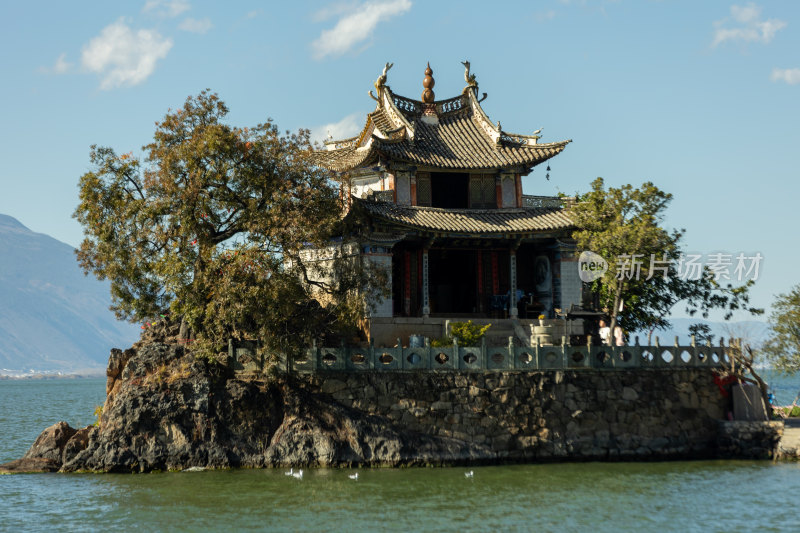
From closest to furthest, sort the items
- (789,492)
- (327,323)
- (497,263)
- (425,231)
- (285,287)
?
(789,492)
(285,287)
(327,323)
(425,231)
(497,263)

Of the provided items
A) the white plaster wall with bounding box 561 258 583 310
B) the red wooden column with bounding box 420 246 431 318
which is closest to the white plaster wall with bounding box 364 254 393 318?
the red wooden column with bounding box 420 246 431 318

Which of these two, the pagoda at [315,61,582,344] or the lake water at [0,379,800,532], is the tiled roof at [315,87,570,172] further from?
the lake water at [0,379,800,532]

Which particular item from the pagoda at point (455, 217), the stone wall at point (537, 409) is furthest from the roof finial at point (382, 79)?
the stone wall at point (537, 409)

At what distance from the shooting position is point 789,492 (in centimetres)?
2292

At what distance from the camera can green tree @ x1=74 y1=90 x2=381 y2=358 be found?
Result: 25172mm

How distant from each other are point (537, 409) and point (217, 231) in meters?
11.2

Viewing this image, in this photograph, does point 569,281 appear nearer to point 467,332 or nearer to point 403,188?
point 467,332

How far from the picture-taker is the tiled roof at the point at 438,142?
34.6 metres

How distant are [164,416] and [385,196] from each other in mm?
12572

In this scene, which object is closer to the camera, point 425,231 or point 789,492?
point 789,492

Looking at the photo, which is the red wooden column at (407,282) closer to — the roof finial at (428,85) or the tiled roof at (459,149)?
the tiled roof at (459,149)

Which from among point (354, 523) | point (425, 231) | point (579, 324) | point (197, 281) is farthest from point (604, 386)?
point (197, 281)

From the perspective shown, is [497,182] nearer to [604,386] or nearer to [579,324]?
[579,324]

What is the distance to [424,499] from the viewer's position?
72.3 feet
